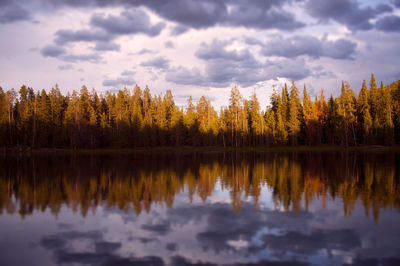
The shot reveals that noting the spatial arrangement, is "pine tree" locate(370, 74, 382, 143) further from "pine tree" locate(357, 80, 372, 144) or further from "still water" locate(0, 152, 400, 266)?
"still water" locate(0, 152, 400, 266)

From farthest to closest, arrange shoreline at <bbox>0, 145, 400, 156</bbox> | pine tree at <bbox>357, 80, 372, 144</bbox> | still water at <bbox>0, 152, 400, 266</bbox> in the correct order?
shoreline at <bbox>0, 145, 400, 156</bbox> < pine tree at <bbox>357, 80, 372, 144</bbox> < still water at <bbox>0, 152, 400, 266</bbox>

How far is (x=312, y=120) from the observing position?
275ft

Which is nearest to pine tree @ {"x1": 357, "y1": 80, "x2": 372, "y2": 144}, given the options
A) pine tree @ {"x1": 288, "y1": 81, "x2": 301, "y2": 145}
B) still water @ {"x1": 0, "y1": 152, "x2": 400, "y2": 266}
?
pine tree @ {"x1": 288, "y1": 81, "x2": 301, "y2": 145}

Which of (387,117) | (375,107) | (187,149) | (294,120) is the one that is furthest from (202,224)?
(375,107)

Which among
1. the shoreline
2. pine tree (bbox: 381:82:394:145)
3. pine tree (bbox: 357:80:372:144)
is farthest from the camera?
the shoreline

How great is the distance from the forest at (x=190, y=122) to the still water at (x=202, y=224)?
65.1 m

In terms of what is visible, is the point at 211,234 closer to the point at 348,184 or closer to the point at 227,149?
the point at 348,184

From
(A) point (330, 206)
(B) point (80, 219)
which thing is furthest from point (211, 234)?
(A) point (330, 206)

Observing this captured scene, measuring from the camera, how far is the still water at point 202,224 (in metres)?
8.43

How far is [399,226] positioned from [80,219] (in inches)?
449

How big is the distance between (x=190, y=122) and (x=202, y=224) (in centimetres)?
7986

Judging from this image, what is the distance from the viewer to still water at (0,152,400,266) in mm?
8430

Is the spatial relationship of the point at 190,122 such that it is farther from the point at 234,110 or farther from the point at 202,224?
the point at 202,224

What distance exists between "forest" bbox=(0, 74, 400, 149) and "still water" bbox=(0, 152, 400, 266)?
213 feet
